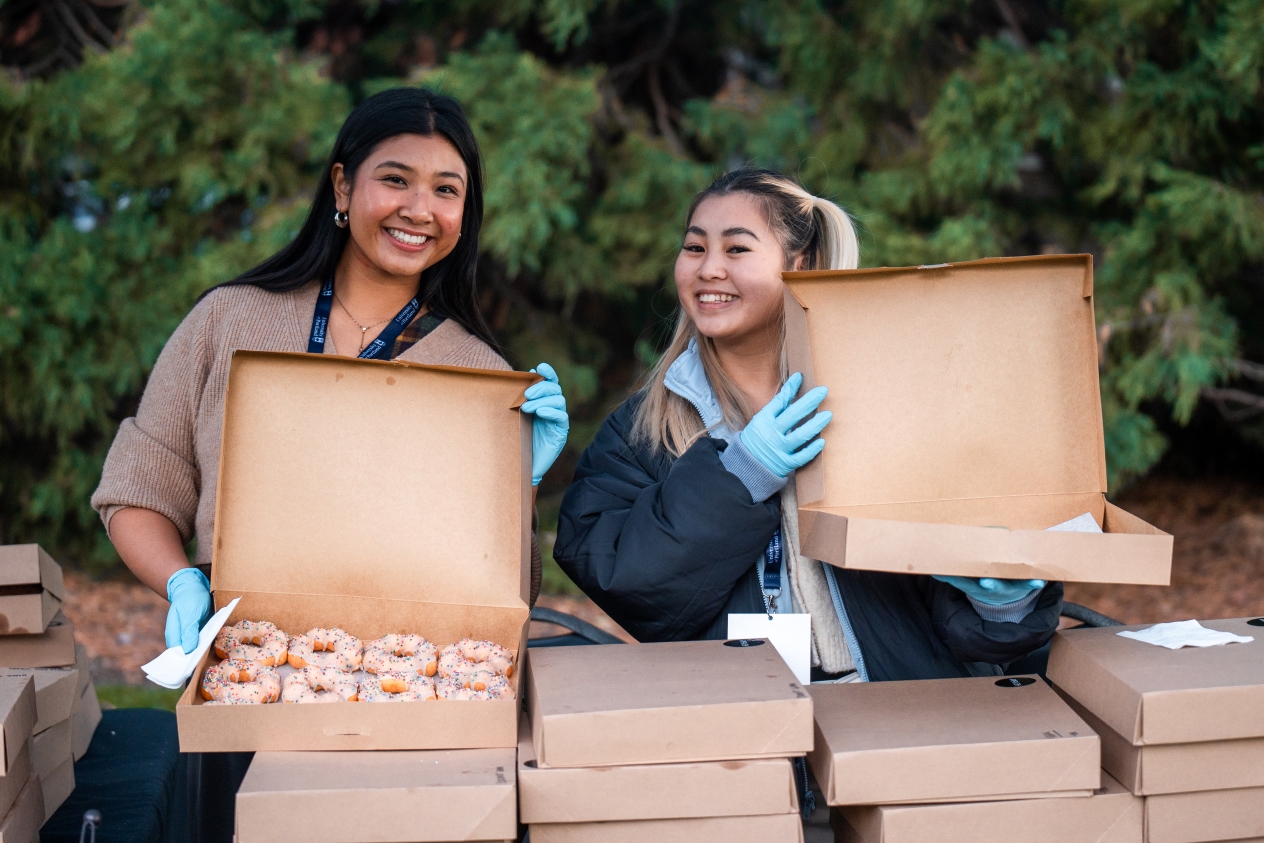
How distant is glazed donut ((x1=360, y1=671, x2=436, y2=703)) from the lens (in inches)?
60.2

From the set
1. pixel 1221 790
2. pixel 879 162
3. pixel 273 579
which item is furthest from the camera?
pixel 879 162

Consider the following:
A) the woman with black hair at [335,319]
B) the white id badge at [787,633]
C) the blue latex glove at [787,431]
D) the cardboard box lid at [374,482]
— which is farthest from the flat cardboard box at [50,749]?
the blue latex glove at [787,431]

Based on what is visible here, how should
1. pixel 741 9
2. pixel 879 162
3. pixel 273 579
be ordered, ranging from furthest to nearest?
pixel 741 9, pixel 879 162, pixel 273 579

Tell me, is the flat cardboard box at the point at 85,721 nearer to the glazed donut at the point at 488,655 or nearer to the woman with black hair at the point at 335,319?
the woman with black hair at the point at 335,319

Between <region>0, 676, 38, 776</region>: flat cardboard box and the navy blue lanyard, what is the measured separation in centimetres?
75

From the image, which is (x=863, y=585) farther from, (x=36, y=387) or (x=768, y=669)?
(x=36, y=387)

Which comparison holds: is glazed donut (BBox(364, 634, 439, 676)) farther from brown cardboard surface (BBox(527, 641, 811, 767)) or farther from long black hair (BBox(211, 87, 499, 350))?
long black hair (BBox(211, 87, 499, 350))

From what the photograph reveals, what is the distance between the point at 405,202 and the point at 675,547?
842mm

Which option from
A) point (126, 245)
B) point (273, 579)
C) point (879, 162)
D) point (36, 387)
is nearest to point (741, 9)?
point (879, 162)

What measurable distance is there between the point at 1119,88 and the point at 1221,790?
391 cm

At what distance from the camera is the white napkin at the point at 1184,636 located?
166 centimetres

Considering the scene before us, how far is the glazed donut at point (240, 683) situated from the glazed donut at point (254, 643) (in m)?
0.02

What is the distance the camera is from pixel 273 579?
5.58 ft

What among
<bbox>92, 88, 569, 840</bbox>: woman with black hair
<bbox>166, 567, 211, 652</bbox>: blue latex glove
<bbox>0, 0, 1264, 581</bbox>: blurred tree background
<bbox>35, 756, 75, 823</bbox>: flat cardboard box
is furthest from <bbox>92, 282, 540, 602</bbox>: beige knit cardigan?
<bbox>0, 0, 1264, 581</bbox>: blurred tree background
